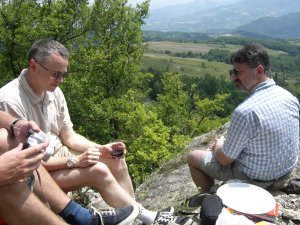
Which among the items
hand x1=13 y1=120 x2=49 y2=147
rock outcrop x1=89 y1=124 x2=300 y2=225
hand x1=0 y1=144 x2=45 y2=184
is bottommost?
rock outcrop x1=89 y1=124 x2=300 y2=225

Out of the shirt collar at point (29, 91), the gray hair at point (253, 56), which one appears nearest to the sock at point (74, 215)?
the shirt collar at point (29, 91)

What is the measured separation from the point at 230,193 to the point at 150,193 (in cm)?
370

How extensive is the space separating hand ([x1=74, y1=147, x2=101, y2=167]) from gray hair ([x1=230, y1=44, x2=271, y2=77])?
7.20ft

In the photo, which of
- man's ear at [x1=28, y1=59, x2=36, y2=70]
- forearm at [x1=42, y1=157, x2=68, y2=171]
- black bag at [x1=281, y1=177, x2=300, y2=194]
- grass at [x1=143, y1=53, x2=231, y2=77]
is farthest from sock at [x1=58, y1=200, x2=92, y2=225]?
grass at [x1=143, y1=53, x2=231, y2=77]

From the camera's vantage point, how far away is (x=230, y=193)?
4223mm

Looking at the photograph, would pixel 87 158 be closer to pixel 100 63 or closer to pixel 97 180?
pixel 97 180

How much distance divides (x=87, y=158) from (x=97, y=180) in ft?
0.99

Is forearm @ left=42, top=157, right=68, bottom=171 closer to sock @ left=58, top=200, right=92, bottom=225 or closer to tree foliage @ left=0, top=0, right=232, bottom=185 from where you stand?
sock @ left=58, top=200, right=92, bottom=225

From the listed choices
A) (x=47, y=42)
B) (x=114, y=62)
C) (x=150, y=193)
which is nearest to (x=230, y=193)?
(x=47, y=42)

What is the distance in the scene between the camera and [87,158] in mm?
4234

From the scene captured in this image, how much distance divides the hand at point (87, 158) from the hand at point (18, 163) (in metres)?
0.96

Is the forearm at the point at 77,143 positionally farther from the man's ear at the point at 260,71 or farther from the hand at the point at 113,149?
the man's ear at the point at 260,71

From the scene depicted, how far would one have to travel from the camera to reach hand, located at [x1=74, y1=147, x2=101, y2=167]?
4.24 metres

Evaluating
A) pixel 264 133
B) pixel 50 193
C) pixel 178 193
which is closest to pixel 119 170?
pixel 50 193
